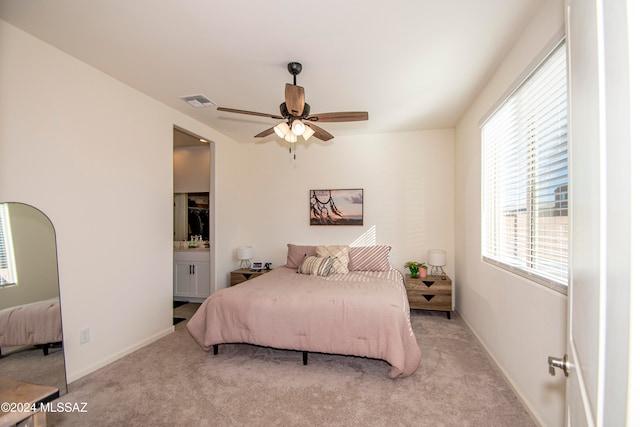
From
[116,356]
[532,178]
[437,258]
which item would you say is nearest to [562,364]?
[532,178]

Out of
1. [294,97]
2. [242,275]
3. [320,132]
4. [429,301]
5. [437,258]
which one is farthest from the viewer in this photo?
[242,275]

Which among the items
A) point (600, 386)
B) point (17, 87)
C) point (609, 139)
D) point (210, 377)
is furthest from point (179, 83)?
point (600, 386)

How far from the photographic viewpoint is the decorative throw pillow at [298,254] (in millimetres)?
4207

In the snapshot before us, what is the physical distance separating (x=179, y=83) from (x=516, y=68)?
3038 mm

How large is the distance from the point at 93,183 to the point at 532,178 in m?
3.64

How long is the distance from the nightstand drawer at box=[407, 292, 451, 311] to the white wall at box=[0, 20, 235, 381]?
10.4 feet

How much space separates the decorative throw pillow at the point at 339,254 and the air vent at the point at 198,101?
2.41 m

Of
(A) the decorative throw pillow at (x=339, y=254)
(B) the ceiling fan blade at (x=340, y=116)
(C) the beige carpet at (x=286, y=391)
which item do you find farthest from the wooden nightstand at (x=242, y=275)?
(B) the ceiling fan blade at (x=340, y=116)

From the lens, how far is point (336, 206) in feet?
15.0

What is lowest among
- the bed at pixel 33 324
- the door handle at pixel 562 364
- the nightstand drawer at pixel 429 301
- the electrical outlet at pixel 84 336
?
the nightstand drawer at pixel 429 301

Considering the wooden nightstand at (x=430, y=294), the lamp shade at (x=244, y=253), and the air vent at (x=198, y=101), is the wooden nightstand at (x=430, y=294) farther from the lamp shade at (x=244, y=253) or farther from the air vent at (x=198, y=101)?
the air vent at (x=198, y=101)

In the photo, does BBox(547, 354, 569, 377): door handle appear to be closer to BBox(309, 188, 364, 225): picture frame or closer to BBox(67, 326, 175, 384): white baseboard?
BBox(67, 326, 175, 384): white baseboard

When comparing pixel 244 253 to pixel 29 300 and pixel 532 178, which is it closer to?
pixel 29 300

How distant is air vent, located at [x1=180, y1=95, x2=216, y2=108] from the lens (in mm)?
3125
